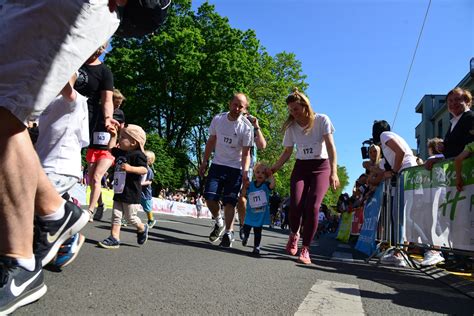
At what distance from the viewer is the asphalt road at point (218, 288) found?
2463 mm

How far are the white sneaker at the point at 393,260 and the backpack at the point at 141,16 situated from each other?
4755mm

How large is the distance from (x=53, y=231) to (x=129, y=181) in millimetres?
3110

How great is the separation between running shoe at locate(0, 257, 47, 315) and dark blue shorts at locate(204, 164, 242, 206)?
15.4 ft

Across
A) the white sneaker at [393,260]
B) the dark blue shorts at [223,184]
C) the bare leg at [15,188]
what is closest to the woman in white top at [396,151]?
the white sneaker at [393,260]

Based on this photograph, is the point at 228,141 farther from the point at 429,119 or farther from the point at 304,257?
the point at 429,119

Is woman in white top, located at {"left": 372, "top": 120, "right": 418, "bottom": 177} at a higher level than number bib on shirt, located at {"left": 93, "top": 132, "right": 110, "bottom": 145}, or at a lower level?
higher

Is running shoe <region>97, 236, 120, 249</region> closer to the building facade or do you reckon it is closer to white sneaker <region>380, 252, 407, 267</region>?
white sneaker <region>380, 252, 407, 267</region>

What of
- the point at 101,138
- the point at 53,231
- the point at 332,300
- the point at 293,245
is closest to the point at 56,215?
the point at 53,231

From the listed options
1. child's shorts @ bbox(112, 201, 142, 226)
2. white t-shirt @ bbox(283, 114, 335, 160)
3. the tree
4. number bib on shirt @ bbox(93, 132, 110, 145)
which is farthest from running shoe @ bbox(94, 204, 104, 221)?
the tree

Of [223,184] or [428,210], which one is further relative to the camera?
[223,184]

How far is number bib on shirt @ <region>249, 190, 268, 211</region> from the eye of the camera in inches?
248

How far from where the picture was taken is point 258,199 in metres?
6.39

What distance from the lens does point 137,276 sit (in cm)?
329

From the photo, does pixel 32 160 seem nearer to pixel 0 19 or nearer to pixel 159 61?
pixel 0 19
